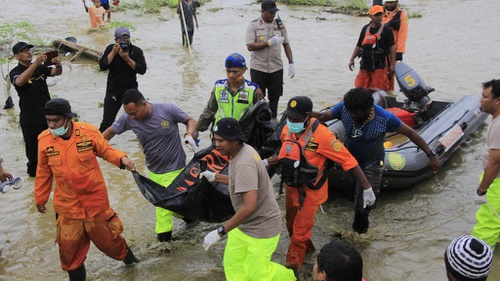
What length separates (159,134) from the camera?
473cm

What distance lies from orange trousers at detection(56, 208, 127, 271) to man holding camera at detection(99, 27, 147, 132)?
319 cm

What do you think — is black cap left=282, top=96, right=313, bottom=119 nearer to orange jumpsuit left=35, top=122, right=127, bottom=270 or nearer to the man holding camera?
orange jumpsuit left=35, top=122, right=127, bottom=270

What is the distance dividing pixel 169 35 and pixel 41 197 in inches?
538

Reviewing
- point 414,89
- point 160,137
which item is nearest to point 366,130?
point 160,137

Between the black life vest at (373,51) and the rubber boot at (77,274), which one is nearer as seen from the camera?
the rubber boot at (77,274)

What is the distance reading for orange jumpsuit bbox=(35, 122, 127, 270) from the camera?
400 centimetres

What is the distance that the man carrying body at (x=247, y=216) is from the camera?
134 inches

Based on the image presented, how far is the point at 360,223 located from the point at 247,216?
212 cm

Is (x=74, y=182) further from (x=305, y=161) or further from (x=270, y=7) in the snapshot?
(x=270, y=7)

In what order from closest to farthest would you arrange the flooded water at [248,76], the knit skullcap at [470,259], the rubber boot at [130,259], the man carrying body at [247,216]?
the knit skullcap at [470,259] → the man carrying body at [247,216] → the rubber boot at [130,259] → the flooded water at [248,76]

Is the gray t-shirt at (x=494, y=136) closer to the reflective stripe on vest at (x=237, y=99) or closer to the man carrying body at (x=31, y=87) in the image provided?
the reflective stripe on vest at (x=237, y=99)

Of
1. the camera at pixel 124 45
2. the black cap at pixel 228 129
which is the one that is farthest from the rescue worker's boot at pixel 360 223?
the camera at pixel 124 45

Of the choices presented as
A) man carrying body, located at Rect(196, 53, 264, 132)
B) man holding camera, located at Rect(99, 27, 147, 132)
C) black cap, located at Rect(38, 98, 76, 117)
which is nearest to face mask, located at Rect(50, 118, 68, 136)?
black cap, located at Rect(38, 98, 76, 117)

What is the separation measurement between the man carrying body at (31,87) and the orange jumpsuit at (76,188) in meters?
2.36
